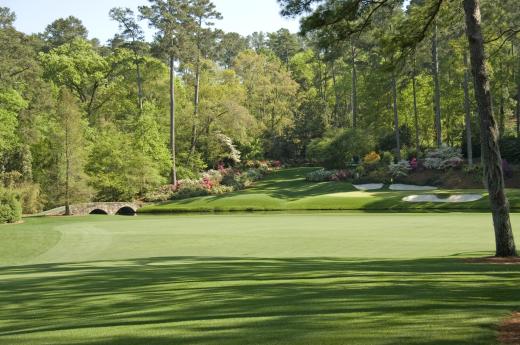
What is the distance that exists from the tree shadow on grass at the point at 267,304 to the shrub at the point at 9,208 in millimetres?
19652

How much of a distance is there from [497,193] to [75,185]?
3299 centimetres

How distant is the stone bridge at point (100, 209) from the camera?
38.7 meters

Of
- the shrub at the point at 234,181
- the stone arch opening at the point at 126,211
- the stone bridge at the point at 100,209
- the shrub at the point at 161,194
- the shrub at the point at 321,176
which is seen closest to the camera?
the stone bridge at the point at 100,209

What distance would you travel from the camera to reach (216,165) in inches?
2375

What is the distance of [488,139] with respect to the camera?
1257cm

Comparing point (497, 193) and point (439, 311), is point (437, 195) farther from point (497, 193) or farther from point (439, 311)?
point (439, 311)

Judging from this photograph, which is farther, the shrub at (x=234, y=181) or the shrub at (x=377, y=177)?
the shrub at (x=234, y=181)

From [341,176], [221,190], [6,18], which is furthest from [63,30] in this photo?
[341,176]

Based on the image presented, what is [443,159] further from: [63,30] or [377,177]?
[63,30]

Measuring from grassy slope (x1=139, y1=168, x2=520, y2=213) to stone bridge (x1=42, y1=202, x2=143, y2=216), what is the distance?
48.4 inches

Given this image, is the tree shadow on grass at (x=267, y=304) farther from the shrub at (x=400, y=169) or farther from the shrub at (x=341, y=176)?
the shrub at (x=341, y=176)

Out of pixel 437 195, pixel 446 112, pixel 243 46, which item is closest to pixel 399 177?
pixel 437 195

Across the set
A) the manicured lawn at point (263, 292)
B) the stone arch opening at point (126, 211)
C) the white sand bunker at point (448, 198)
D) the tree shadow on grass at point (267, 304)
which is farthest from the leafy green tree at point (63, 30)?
the tree shadow on grass at point (267, 304)

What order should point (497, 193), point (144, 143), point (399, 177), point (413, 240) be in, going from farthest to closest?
point (144, 143), point (399, 177), point (413, 240), point (497, 193)
